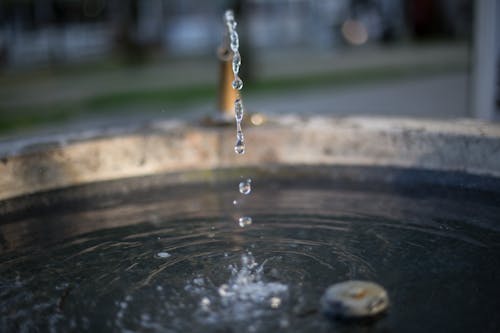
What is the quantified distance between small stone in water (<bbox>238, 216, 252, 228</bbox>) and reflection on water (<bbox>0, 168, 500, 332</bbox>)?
4 centimetres

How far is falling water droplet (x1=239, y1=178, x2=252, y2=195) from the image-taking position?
338 centimetres

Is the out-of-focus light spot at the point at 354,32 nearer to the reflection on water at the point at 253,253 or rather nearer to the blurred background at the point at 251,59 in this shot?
the blurred background at the point at 251,59

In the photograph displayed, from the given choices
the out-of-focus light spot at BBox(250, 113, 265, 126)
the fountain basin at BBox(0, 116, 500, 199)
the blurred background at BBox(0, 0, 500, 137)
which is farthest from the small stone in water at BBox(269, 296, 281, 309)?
the blurred background at BBox(0, 0, 500, 137)

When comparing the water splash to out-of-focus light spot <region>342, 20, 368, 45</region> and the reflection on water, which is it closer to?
the reflection on water

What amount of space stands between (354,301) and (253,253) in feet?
2.21

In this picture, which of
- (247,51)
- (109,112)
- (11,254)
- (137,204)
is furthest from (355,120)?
(247,51)

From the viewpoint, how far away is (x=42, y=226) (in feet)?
9.77

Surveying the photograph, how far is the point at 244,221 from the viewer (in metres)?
2.99

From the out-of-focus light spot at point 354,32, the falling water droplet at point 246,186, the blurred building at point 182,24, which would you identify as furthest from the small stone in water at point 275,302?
the out-of-focus light spot at point 354,32

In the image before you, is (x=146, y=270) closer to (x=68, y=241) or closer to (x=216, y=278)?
(x=216, y=278)

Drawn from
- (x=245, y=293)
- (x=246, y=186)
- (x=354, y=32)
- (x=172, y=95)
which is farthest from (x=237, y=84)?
(x=354, y=32)

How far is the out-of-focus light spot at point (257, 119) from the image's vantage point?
12.6ft

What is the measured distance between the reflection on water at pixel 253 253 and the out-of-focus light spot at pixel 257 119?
38 cm

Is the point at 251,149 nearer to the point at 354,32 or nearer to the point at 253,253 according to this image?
the point at 253,253
